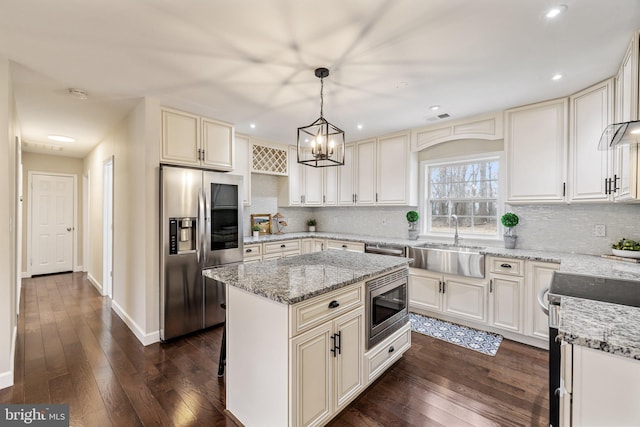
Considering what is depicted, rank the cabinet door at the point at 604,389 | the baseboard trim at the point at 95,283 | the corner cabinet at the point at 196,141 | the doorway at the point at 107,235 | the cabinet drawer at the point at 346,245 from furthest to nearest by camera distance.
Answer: the baseboard trim at the point at 95,283, the doorway at the point at 107,235, the cabinet drawer at the point at 346,245, the corner cabinet at the point at 196,141, the cabinet door at the point at 604,389

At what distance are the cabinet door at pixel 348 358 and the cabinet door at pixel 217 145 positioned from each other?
2569 mm

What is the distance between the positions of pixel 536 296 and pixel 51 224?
325 inches

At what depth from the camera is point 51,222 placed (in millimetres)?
5828

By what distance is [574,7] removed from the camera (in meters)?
1.64

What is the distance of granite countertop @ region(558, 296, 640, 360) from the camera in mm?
972

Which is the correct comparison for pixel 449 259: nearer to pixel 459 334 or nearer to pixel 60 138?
pixel 459 334

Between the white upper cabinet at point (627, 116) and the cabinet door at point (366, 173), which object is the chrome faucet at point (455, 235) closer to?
the cabinet door at point (366, 173)

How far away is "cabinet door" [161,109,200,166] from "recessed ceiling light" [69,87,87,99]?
68 cm

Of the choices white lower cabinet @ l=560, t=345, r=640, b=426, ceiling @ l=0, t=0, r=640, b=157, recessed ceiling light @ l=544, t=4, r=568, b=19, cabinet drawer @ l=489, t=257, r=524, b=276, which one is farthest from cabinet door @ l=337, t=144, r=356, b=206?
white lower cabinet @ l=560, t=345, r=640, b=426

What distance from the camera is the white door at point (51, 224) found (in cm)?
563

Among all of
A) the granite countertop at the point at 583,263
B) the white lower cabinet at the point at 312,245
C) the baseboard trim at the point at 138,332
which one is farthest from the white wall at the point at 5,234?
the granite countertop at the point at 583,263

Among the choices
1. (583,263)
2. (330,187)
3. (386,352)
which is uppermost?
(330,187)

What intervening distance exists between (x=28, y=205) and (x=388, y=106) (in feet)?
22.6

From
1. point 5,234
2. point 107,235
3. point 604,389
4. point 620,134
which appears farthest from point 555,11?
point 107,235
